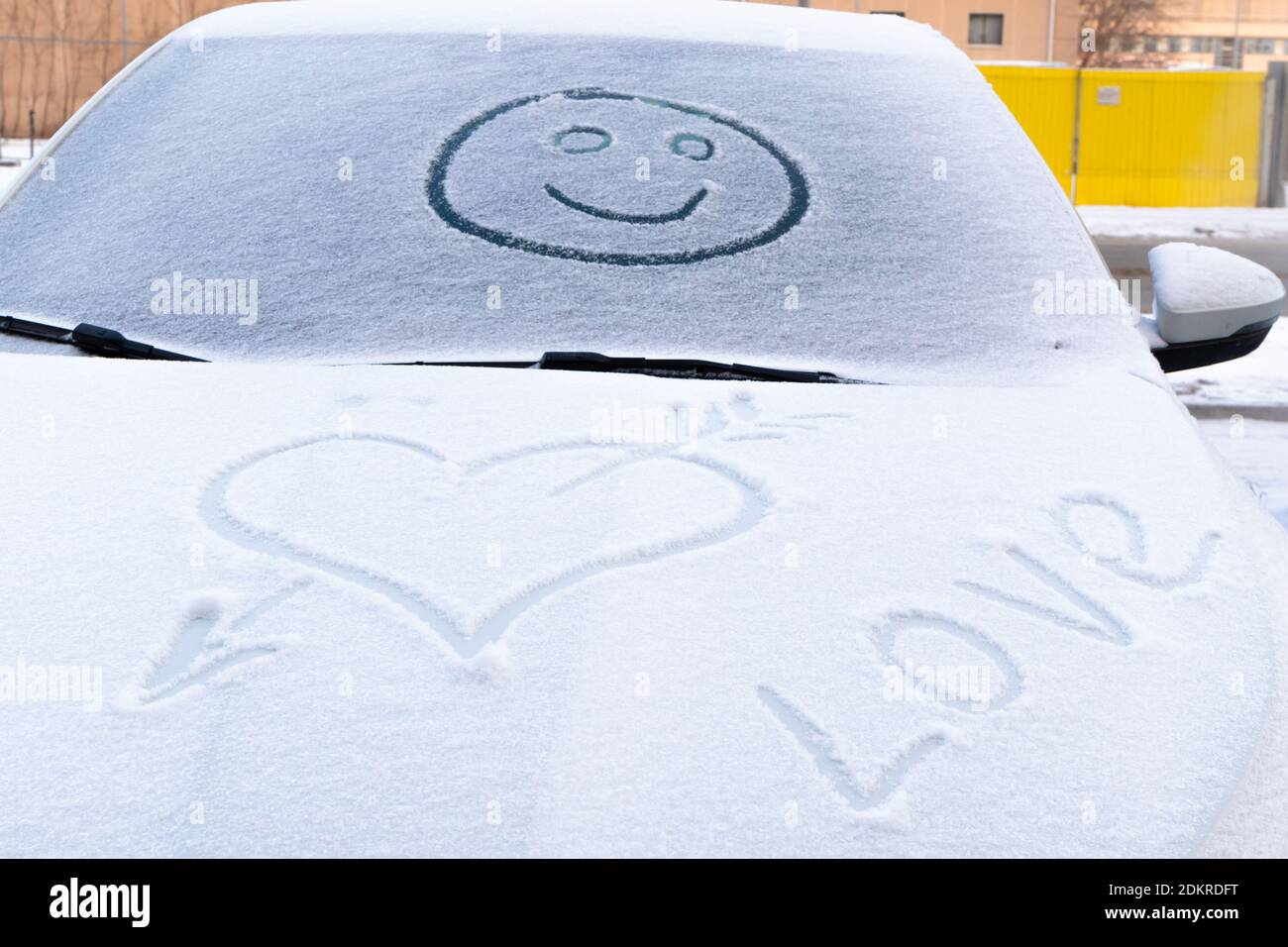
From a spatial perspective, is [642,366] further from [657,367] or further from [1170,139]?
[1170,139]

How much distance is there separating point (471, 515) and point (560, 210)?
2.31 feet

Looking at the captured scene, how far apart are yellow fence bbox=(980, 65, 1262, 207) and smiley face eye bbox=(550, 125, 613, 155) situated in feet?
55.3

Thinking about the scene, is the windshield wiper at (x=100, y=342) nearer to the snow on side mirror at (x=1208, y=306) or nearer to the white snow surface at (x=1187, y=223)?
the snow on side mirror at (x=1208, y=306)

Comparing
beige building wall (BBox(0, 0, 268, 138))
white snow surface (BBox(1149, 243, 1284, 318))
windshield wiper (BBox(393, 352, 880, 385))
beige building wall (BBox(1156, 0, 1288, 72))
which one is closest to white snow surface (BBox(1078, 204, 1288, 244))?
white snow surface (BBox(1149, 243, 1284, 318))

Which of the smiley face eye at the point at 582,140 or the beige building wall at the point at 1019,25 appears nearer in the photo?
the smiley face eye at the point at 582,140

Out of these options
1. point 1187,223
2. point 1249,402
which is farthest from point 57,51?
point 1249,402

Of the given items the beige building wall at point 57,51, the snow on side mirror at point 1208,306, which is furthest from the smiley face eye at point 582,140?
the beige building wall at point 57,51

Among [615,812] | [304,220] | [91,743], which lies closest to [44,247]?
[304,220]

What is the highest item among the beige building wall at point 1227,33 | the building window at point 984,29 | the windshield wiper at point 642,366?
the beige building wall at point 1227,33

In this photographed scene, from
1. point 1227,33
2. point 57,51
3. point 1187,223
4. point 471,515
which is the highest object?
point 1227,33

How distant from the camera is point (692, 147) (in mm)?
1972

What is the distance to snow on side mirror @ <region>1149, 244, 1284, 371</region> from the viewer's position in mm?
2010

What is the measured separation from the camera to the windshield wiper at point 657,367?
166 cm

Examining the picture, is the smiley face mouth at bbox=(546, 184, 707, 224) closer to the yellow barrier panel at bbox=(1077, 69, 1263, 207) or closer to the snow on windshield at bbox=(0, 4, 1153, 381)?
the snow on windshield at bbox=(0, 4, 1153, 381)
